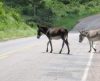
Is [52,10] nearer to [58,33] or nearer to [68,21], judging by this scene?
[68,21]

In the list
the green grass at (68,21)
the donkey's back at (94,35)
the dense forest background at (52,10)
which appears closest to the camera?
the donkey's back at (94,35)

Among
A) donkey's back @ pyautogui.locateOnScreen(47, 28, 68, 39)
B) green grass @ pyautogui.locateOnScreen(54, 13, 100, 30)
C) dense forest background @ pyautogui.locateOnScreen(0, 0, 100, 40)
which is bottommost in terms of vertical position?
green grass @ pyautogui.locateOnScreen(54, 13, 100, 30)

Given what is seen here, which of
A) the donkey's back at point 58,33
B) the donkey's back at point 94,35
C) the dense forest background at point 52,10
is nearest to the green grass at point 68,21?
the dense forest background at point 52,10

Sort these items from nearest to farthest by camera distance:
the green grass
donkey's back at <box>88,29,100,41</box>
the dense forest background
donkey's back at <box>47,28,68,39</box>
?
donkey's back at <box>47,28,68,39</box>
donkey's back at <box>88,29,100,41</box>
the dense forest background
the green grass

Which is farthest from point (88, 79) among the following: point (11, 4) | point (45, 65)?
point (11, 4)

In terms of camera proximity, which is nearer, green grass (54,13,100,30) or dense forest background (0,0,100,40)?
dense forest background (0,0,100,40)

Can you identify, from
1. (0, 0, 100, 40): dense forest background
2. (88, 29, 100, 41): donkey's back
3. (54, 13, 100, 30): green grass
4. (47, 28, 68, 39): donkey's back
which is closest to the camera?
(47, 28, 68, 39): donkey's back

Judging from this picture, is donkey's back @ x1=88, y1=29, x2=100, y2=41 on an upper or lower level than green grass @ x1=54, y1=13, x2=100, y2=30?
upper

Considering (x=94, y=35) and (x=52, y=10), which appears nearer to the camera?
(x=94, y=35)

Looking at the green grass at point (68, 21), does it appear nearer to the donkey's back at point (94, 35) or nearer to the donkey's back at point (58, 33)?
the donkey's back at point (94, 35)

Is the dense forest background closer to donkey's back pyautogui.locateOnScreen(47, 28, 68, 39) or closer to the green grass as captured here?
the green grass

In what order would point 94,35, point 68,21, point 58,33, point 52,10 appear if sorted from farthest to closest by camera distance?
point 68,21 < point 52,10 < point 94,35 < point 58,33

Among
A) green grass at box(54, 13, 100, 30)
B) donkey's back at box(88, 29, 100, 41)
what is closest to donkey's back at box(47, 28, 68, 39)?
donkey's back at box(88, 29, 100, 41)

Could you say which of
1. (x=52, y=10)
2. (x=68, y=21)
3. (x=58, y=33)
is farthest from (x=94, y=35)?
(x=68, y=21)
